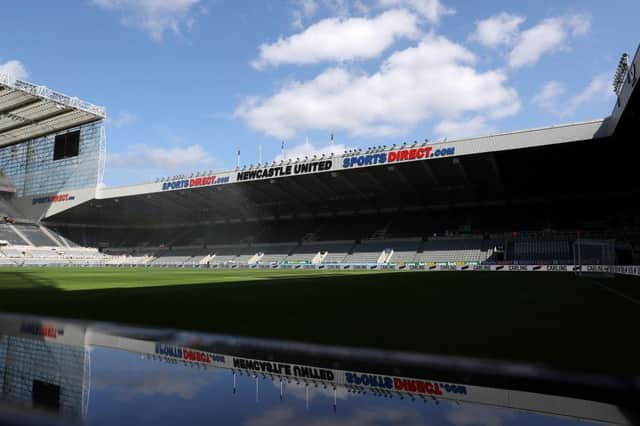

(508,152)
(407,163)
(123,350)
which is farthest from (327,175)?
(123,350)

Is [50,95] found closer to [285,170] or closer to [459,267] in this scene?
[285,170]

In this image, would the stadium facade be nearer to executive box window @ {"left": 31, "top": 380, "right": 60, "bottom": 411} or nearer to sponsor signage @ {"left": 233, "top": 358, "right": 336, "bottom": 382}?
sponsor signage @ {"left": 233, "top": 358, "right": 336, "bottom": 382}

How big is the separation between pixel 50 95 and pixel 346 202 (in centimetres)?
3921

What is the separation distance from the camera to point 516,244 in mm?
45906

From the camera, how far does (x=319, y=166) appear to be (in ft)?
151

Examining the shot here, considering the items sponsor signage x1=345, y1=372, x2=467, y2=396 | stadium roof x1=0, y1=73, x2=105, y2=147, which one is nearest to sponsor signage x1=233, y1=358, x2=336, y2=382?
sponsor signage x1=345, y1=372, x2=467, y2=396

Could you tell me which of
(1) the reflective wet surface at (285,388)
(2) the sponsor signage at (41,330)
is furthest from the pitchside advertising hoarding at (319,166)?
(1) the reflective wet surface at (285,388)

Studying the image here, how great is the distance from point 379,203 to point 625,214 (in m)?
27.7

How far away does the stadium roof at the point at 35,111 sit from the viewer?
1919 inches

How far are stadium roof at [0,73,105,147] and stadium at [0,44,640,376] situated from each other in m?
0.29

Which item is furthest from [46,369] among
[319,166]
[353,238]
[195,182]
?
[353,238]

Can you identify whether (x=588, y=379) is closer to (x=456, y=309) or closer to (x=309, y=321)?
(x=309, y=321)

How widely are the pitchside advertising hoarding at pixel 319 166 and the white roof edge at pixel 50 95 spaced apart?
548 inches

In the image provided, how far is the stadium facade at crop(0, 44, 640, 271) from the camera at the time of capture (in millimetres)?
38938
